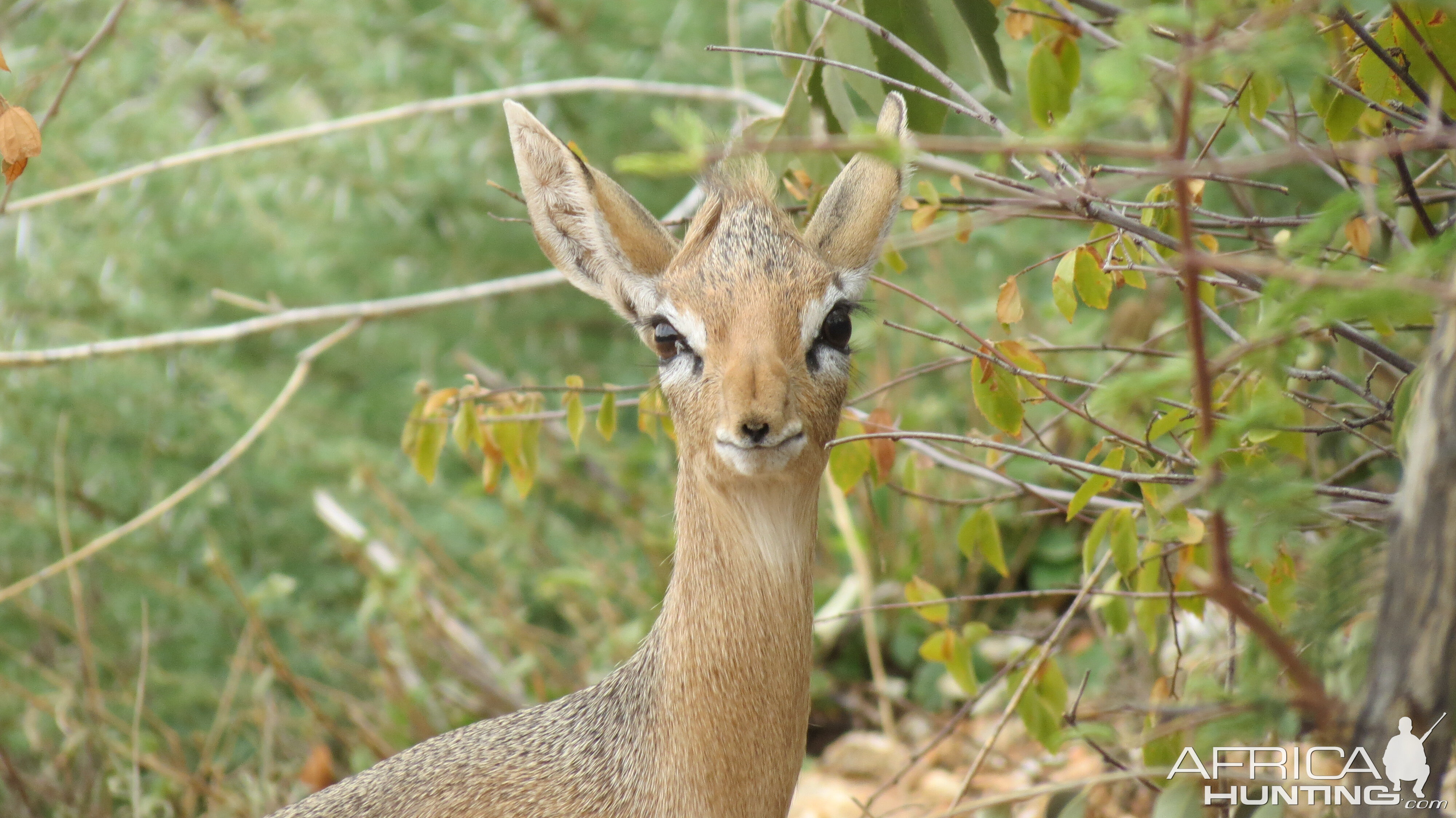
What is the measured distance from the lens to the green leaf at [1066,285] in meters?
2.46

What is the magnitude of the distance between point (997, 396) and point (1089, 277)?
0.31 metres

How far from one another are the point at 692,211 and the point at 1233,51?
275 centimetres

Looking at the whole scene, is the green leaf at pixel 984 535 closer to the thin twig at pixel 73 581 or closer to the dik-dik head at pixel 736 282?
the dik-dik head at pixel 736 282

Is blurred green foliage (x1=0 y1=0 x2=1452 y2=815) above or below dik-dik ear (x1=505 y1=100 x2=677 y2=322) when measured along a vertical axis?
below

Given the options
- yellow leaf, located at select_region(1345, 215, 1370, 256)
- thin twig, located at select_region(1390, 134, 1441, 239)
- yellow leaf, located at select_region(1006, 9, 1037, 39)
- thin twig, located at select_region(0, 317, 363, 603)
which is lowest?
thin twig, located at select_region(0, 317, 363, 603)

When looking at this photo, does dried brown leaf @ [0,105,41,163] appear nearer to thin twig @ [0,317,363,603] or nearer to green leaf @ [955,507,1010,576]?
thin twig @ [0,317,363,603]

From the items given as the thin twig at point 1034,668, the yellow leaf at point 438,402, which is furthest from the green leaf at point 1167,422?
the yellow leaf at point 438,402

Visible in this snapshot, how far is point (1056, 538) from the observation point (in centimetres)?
538

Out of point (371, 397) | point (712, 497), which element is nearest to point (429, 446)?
point (712, 497)

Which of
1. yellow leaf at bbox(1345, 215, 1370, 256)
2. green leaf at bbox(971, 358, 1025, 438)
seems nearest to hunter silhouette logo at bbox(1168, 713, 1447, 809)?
green leaf at bbox(971, 358, 1025, 438)

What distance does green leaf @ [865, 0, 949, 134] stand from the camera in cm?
→ 271

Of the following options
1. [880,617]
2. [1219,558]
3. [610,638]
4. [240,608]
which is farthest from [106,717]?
[1219,558]

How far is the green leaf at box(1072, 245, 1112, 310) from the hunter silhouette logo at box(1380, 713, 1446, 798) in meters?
1.26

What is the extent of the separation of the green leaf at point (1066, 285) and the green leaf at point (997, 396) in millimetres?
178
